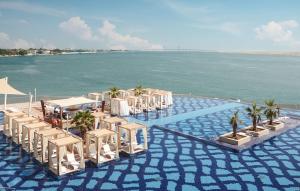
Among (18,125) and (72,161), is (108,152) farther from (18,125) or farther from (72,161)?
(18,125)

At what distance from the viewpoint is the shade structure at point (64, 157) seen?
32.1ft

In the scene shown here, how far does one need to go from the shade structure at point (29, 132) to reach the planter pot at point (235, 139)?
22.8ft

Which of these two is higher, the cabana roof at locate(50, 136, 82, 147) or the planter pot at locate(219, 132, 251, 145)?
the cabana roof at locate(50, 136, 82, 147)

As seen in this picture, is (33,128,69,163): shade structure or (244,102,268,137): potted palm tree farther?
(244,102,268,137): potted palm tree

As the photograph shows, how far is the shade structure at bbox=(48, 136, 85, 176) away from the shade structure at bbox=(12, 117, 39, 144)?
2.50 m

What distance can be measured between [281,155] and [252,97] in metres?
39.1

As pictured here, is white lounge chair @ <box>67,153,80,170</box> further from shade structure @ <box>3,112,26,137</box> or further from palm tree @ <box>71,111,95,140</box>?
shade structure @ <box>3,112,26,137</box>

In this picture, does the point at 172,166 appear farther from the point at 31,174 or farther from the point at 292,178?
the point at 31,174

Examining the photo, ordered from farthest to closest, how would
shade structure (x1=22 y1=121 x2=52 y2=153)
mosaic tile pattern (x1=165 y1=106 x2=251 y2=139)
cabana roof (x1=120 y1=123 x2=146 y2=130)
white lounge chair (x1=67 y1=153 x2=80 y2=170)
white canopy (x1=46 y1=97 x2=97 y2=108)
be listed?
white canopy (x1=46 y1=97 x2=97 y2=108)
mosaic tile pattern (x1=165 y1=106 x2=251 y2=139)
cabana roof (x1=120 y1=123 x2=146 y2=130)
shade structure (x1=22 y1=121 x2=52 y2=153)
white lounge chair (x1=67 y1=153 x2=80 y2=170)

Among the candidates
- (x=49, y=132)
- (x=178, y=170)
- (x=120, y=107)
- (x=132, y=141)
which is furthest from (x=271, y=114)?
(x=49, y=132)

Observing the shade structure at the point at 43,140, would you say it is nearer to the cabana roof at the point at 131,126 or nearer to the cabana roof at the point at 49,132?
the cabana roof at the point at 49,132

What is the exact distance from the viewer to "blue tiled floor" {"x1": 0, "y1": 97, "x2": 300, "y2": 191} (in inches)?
368

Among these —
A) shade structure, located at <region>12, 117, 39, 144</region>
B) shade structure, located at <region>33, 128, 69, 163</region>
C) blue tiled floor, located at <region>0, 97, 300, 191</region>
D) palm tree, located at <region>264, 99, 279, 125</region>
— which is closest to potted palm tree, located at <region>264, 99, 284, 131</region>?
palm tree, located at <region>264, 99, 279, 125</region>

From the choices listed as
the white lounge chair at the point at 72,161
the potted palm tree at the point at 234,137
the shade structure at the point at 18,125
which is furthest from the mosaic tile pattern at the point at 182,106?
the white lounge chair at the point at 72,161
